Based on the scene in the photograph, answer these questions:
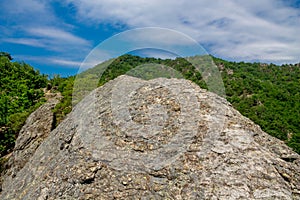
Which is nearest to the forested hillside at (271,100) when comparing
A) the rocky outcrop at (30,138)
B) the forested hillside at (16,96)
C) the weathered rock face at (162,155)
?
the forested hillside at (16,96)

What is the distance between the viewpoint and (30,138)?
43.5ft

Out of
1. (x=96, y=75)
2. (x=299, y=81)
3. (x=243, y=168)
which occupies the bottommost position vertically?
(x=243, y=168)

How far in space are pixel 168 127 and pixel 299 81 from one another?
226 feet

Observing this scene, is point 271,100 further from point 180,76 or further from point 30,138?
point 30,138

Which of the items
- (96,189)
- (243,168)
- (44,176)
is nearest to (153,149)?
(96,189)

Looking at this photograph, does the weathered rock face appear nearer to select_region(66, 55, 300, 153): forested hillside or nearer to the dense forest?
the dense forest

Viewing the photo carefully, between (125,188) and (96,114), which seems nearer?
(125,188)

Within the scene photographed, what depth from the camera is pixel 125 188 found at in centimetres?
715

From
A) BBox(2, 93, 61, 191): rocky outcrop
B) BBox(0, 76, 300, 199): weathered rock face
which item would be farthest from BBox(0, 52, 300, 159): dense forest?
BBox(0, 76, 300, 199): weathered rock face

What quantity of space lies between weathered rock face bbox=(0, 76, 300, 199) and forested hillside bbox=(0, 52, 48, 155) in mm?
8459

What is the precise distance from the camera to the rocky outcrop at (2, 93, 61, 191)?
1224 centimetres

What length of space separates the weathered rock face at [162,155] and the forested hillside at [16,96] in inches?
333

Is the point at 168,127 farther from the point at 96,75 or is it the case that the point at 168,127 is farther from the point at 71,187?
the point at 96,75

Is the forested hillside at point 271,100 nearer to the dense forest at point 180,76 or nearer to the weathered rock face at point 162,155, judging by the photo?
the dense forest at point 180,76
